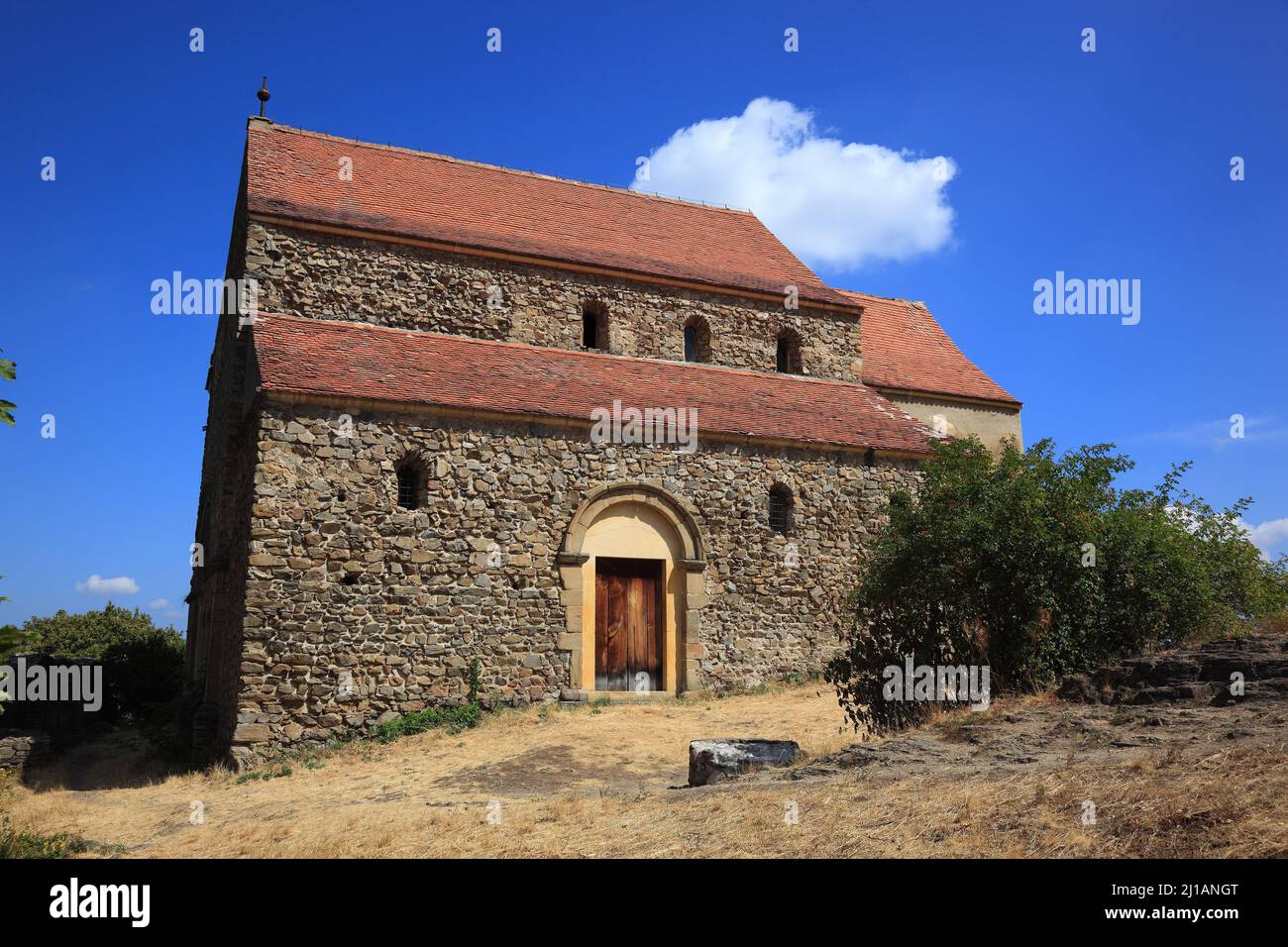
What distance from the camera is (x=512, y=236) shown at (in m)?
19.0

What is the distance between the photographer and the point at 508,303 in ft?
59.8

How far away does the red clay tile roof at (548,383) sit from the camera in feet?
49.1

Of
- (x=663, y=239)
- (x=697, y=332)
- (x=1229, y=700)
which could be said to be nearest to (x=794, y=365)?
(x=697, y=332)

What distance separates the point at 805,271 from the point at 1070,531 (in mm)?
12749

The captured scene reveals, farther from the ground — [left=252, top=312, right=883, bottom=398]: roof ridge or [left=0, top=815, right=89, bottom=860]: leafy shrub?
[left=252, top=312, right=883, bottom=398]: roof ridge

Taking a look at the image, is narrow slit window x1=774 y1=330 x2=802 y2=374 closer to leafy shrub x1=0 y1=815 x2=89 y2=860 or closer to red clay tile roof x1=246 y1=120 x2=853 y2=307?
red clay tile roof x1=246 y1=120 x2=853 y2=307

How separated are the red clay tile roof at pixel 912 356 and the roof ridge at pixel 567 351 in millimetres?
1396

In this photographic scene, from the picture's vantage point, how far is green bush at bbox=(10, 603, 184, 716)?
19672 mm

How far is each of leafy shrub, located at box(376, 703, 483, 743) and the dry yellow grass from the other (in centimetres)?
28

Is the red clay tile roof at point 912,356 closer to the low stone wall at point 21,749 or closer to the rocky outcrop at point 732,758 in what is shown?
the rocky outcrop at point 732,758

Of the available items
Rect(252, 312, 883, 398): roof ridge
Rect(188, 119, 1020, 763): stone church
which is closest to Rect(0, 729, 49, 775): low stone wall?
Rect(188, 119, 1020, 763): stone church

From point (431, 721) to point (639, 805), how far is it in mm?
6379

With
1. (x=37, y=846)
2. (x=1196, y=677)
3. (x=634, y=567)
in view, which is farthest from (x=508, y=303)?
(x=1196, y=677)

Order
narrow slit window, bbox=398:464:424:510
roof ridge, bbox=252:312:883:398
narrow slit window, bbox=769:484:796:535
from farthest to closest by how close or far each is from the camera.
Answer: narrow slit window, bbox=769:484:796:535 < roof ridge, bbox=252:312:883:398 < narrow slit window, bbox=398:464:424:510
